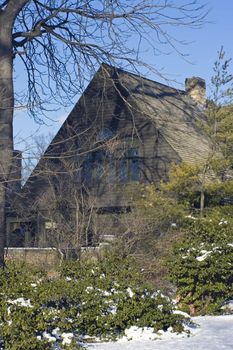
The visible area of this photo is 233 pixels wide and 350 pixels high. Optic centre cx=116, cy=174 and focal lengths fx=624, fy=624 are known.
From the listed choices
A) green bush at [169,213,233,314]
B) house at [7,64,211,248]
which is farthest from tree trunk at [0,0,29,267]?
house at [7,64,211,248]

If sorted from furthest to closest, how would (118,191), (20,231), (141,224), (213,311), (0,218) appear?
(20,231), (118,191), (141,224), (0,218), (213,311)

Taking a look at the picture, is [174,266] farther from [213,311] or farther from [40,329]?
[40,329]

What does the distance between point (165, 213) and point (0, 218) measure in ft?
17.3

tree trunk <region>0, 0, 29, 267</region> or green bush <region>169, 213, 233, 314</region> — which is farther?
tree trunk <region>0, 0, 29, 267</region>

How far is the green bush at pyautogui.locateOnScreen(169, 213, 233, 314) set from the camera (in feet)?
37.6

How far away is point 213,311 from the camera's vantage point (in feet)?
37.7

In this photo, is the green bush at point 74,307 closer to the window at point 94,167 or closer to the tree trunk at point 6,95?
the tree trunk at point 6,95

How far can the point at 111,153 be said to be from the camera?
23.3m

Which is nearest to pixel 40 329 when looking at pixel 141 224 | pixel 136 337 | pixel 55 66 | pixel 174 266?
pixel 136 337

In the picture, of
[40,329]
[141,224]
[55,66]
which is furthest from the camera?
[55,66]

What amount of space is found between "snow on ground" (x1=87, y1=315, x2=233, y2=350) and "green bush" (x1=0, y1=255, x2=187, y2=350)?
22cm

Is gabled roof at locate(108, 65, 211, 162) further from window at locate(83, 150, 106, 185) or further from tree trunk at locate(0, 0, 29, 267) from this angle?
tree trunk at locate(0, 0, 29, 267)

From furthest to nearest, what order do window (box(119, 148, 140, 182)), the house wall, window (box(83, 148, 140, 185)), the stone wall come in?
1. window (box(119, 148, 140, 182))
2. window (box(83, 148, 140, 185))
3. the house wall
4. the stone wall

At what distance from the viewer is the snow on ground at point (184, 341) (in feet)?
27.2
